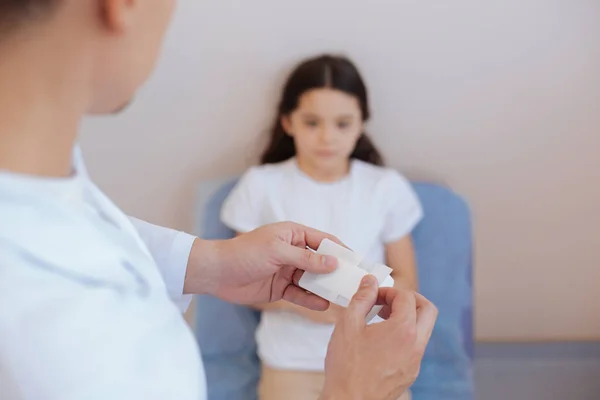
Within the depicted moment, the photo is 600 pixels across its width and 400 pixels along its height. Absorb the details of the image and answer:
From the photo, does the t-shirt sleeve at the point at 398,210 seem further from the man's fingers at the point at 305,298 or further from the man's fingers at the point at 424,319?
the man's fingers at the point at 424,319

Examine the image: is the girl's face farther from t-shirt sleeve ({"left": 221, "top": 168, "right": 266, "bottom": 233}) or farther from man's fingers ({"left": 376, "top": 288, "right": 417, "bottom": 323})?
man's fingers ({"left": 376, "top": 288, "right": 417, "bottom": 323})

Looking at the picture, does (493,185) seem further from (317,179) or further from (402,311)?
(402,311)

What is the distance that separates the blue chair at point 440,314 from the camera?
1264 millimetres

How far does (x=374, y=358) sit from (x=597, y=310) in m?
1.18

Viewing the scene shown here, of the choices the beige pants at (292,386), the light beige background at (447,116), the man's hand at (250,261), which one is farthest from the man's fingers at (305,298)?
the light beige background at (447,116)

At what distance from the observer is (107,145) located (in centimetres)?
142

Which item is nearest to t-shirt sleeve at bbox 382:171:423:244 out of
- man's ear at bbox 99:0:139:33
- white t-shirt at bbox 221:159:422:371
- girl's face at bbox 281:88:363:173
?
white t-shirt at bbox 221:159:422:371

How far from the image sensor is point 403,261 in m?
1.26

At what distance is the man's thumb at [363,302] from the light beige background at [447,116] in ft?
2.60

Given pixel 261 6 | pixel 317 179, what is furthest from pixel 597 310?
pixel 261 6

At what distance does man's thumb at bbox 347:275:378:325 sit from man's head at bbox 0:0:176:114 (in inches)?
11.9

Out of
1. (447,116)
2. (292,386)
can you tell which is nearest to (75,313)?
(292,386)

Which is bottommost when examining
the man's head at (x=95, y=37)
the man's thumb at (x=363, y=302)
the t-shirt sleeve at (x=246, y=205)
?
the t-shirt sleeve at (x=246, y=205)

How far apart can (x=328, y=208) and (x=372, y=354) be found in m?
0.71
